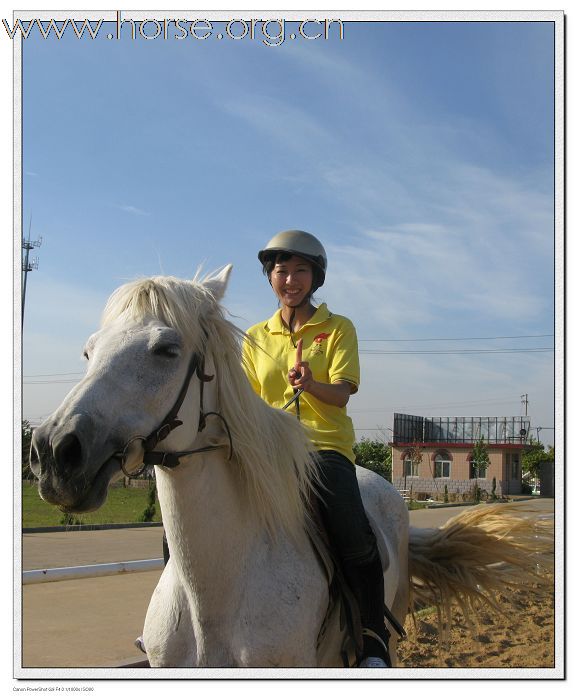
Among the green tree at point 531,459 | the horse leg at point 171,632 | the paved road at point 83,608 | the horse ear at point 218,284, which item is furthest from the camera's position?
the green tree at point 531,459

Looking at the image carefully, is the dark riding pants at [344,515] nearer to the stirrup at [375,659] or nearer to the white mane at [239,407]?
the white mane at [239,407]

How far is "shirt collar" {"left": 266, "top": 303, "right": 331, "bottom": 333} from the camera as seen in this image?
3.22 m

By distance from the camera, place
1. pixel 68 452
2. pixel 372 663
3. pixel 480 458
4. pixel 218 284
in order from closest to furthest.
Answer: pixel 68 452
pixel 218 284
pixel 372 663
pixel 480 458

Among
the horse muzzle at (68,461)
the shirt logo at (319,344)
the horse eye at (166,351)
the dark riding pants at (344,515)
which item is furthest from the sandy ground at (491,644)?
the horse muzzle at (68,461)

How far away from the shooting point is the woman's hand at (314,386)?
9.37ft

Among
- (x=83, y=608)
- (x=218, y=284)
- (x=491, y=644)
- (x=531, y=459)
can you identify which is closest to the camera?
(x=218, y=284)

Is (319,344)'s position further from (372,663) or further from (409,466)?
(409,466)

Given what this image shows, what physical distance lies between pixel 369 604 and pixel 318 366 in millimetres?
1095

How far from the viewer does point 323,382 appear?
3.10 m

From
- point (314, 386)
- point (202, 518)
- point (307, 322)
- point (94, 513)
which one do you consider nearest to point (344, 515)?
point (314, 386)

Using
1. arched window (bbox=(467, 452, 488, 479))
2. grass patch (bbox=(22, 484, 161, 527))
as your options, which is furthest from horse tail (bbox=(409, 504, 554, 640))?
arched window (bbox=(467, 452, 488, 479))

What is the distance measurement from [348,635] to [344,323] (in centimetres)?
142

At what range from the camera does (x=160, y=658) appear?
98.8 inches

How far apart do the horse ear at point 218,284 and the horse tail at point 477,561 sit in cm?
230
